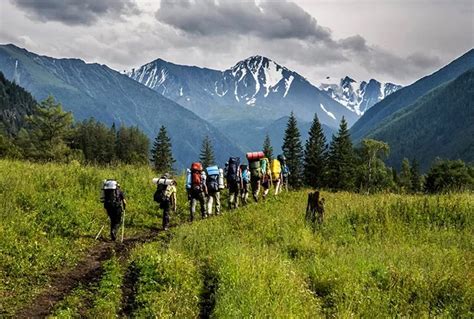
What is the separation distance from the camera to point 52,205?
603 inches

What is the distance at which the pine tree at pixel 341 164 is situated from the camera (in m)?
83.2

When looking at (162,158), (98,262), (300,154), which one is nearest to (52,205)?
(98,262)

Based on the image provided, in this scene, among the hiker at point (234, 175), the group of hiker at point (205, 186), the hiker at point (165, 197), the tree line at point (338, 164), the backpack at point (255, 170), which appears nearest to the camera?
the group of hiker at point (205, 186)

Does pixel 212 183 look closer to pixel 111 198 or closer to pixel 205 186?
pixel 205 186

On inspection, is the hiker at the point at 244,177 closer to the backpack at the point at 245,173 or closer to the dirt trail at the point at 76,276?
the backpack at the point at 245,173

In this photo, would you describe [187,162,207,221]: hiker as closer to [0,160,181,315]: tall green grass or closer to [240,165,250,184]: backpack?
[0,160,181,315]: tall green grass

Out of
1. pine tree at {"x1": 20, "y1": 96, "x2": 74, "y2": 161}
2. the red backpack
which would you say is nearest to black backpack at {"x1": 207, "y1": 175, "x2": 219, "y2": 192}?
the red backpack

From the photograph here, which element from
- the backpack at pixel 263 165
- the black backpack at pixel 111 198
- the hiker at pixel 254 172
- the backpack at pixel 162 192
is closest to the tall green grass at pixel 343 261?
the backpack at pixel 162 192

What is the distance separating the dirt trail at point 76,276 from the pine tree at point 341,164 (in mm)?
71406

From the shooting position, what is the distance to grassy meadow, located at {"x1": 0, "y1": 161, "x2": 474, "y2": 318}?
27.9ft

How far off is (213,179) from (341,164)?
67.4 metres

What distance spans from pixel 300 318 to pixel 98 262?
6568mm

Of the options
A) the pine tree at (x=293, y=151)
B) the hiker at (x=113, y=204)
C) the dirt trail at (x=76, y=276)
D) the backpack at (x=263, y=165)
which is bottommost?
the dirt trail at (x=76, y=276)

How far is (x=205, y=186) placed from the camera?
19.5 metres
